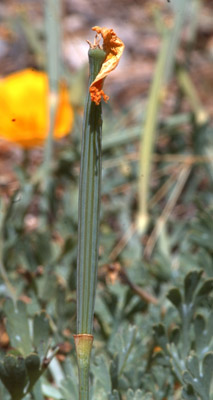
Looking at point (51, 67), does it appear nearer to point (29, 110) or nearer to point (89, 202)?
point (29, 110)

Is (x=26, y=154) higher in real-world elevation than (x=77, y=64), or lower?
lower

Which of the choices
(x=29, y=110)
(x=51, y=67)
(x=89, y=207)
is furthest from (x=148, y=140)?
(x=89, y=207)

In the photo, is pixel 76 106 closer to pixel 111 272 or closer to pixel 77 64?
pixel 111 272

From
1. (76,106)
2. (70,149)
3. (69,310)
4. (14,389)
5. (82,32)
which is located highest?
(82,32)

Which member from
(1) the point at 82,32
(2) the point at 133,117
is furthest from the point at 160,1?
(2) the point at 133,117

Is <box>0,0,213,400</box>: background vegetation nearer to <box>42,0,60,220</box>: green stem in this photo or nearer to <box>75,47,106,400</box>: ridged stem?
<box>42,0,60,220</box>: green stem

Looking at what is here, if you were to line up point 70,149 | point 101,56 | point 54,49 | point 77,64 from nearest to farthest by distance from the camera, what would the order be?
point 101,56, point 54,49, point 70,149, point 77,64

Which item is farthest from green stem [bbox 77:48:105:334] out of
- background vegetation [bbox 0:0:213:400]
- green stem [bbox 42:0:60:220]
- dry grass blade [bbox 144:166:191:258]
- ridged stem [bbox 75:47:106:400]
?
green stem [bbox 42:0:60:220]
